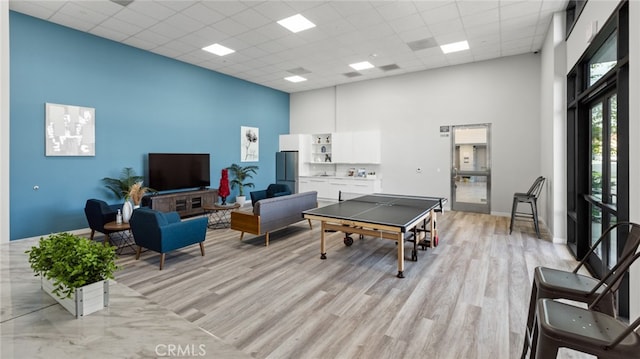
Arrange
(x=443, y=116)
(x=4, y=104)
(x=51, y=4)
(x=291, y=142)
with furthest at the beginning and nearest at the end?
(x=291, y=142) → (x=443, y=116) → (x=51, y=4) → (x=4, y=104)

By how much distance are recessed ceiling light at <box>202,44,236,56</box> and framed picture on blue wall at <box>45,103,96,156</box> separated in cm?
252

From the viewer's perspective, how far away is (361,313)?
111 inches

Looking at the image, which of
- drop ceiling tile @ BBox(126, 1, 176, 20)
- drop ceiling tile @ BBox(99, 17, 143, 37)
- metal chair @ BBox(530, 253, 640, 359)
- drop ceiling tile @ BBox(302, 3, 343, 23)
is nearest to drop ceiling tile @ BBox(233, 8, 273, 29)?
drop ceiling tile @ BBox(302, 3, 343, 23)

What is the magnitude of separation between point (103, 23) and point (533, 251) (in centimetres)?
794

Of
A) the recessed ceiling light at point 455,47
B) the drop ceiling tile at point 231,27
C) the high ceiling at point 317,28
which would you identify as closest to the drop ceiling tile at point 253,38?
the high ceiling at point 317,28

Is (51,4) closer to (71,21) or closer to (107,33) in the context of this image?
(71,21)

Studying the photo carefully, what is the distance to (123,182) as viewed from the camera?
6.11 meters

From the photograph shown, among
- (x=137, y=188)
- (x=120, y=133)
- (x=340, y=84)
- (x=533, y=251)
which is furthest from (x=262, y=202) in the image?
(x=340, y=84)

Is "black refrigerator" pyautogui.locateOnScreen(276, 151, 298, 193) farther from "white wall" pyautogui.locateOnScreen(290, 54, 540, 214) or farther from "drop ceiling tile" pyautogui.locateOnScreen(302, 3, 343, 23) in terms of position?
"drop ceiling tile" pyautogui.locateOnScreen(302, 3, 343, 23)

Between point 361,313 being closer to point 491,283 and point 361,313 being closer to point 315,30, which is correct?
point 491,283

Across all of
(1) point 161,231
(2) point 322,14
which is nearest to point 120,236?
(1) point 161,231

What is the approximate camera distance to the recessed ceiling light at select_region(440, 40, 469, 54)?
6.51 m

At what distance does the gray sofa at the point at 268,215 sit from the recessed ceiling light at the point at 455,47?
447 cm

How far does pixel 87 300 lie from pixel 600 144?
509cm
